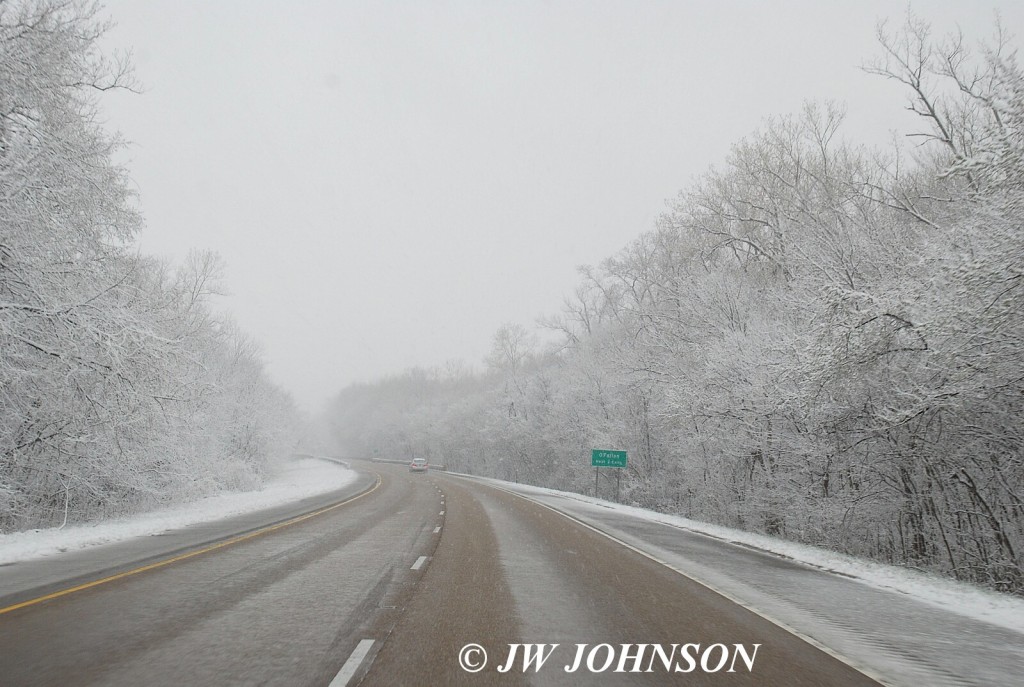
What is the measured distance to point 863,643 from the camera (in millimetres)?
5781

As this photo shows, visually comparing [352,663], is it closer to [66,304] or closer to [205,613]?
[205,613]

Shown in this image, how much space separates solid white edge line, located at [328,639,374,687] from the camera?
13.7 ft

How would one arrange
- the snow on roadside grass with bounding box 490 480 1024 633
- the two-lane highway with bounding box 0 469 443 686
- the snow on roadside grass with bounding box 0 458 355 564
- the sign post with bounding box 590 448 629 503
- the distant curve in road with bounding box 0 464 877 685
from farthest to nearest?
the sign post with bounding box 590 448 629 503
the snow on roadside grass with bounding box 0 458 355 564
the snow on roadside grass with bounding box 490 480 1024 633
the distant curve in road with bounding box 0 464 877 685
the two-lane highway with bounding box 0 469 443 686

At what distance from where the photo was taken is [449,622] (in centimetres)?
599

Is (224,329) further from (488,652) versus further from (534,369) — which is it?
(488,652)

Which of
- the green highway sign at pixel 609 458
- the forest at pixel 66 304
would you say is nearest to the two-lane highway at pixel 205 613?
the forest at pixel 66 304

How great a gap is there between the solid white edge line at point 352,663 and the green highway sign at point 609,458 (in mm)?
26318

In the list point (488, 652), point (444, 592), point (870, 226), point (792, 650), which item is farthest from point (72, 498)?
point (870, 226)

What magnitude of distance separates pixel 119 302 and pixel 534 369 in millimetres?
48792

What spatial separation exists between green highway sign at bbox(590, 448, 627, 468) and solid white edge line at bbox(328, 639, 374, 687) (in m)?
26.3

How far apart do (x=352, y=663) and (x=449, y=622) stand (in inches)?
62.2

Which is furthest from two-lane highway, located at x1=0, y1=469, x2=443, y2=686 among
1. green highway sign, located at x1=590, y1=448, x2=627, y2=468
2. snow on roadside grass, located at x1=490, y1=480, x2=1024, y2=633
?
green highway sign, located at x1=590, y1=448, x2=627, y2=468

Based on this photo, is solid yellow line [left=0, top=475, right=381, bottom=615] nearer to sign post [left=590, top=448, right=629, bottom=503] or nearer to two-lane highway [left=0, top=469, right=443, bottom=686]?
two-lane highway [left=0, top=469, right=443, bottom=686]

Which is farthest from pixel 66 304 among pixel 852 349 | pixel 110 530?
pixel 852 349
